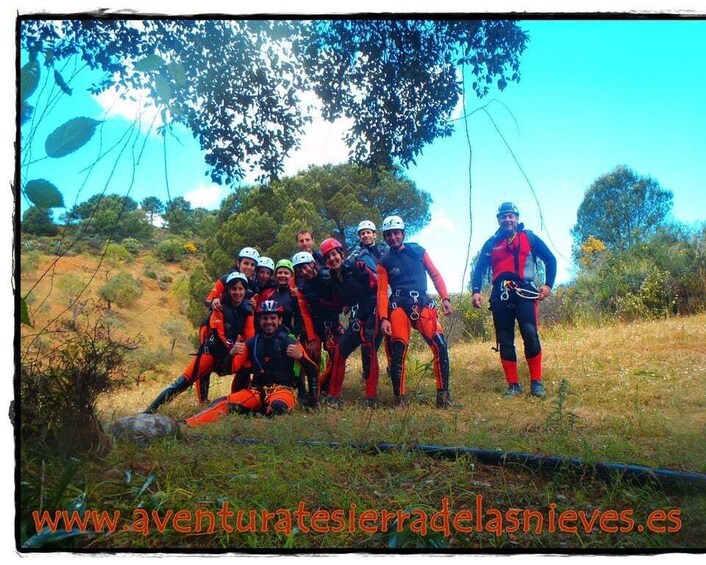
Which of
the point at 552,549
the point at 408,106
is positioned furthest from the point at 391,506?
the point at 408,106

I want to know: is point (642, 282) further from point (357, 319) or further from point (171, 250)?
point (171, 250)

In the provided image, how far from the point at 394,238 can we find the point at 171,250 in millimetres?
1644

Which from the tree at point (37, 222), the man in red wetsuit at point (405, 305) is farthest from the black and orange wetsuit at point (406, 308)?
the tree at point (37, 222)

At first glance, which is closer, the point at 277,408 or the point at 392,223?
the point at 392,223

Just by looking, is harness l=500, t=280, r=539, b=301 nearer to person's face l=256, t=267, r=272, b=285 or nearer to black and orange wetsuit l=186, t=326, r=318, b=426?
black and orange wetsuit l=186, t=326, r=318, b=426

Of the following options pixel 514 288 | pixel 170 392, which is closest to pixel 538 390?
pixel 514 288

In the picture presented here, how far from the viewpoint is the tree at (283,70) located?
383cm

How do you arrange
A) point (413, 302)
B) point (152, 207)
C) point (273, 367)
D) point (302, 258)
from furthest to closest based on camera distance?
1. point (273, 367)
2. point (302, 258)
3. point (413, 302)
4. point (152, 207)

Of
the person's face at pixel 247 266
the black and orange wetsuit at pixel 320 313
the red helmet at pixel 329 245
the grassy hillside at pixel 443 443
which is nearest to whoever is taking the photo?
the grassy hillside at pixel 443 443

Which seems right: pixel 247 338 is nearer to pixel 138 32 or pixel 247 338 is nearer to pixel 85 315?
pixel 85 315

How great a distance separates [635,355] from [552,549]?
5.66ft

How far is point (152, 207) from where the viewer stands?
410 centimetres

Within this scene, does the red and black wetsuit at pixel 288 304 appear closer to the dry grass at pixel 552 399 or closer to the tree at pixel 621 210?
the dry grass at pixel 552 399

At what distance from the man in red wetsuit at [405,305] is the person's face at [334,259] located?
387 mm
